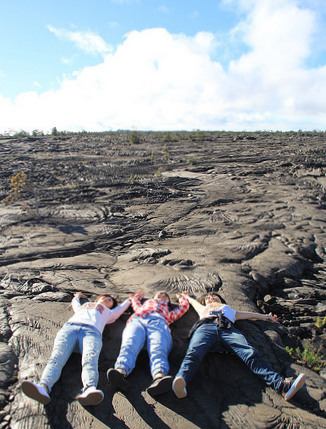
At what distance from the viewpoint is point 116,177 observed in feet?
35.4

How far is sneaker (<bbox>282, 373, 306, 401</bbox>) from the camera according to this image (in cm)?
250

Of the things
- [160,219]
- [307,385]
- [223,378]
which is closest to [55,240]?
[160,219]

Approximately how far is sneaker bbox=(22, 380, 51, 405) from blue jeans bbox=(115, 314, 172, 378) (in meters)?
0.63

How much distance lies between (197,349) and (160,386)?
0.57 metres

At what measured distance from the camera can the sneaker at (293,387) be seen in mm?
2502

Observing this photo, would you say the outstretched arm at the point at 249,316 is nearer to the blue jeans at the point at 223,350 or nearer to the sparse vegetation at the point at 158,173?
the blue jeans at the point at 223,350

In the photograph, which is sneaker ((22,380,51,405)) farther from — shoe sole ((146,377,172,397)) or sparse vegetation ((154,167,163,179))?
sparse vegetation ((154,167,163,179))

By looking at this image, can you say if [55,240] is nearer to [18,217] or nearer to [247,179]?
[18,217]

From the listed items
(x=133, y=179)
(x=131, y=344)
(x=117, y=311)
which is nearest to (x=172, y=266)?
(x=117, y=311)

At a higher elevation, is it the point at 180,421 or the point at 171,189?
the point at 171,189

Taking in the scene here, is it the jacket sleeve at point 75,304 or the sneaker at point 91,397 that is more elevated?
the jacket sleeve at point 75,304

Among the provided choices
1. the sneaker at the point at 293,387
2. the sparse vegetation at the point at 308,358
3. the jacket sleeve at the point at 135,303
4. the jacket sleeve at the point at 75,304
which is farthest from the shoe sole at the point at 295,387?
the jacket sleeve at the point at 75,304

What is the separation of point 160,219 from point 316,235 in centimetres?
351

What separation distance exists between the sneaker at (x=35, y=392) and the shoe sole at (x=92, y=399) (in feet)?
0.91
